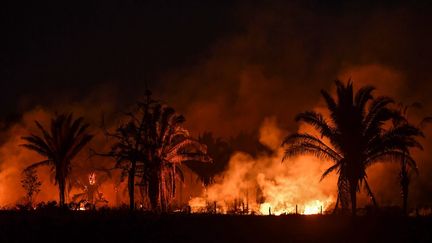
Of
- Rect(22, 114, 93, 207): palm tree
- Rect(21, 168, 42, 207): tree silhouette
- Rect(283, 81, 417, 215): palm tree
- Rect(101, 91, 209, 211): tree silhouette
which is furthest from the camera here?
Rect(21, 168, 42, 207): tree silhouette

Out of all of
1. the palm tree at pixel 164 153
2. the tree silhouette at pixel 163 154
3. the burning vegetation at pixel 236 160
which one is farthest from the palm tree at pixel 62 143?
the palm tree at pixel 164 153

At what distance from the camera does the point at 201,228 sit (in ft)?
84.9

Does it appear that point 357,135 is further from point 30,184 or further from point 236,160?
point 30,184

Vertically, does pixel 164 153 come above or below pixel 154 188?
above

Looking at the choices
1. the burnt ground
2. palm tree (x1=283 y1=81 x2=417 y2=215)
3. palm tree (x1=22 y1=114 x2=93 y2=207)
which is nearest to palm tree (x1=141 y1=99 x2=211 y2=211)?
palm tree (x1=22 y1=114 x2=93 y2=207)

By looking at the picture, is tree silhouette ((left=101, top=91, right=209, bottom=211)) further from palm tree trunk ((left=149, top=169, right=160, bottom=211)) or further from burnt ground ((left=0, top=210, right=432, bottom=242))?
burnt ground ((left=0, top=210, right=432, bottom=242))

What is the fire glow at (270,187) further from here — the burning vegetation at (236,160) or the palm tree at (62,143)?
the palm tree at (62,143)

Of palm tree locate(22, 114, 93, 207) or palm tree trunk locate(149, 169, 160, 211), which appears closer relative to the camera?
palm tree trunk locate(149, 169, 160, 211)

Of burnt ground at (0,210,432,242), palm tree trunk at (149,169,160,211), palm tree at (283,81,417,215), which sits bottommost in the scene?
burnt ground at (0,210,432,242)

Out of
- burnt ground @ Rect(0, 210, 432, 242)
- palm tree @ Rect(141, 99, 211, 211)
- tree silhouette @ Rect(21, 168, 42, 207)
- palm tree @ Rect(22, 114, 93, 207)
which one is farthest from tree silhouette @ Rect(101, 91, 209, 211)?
burnt ground @ Rect(0, 210, 432, 242)

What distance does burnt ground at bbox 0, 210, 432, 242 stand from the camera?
24797 millimetres

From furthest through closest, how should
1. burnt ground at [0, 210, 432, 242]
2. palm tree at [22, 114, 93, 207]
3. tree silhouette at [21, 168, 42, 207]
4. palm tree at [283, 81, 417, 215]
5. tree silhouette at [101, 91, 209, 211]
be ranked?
tree silhouette at [21, 168, 42, 207], palm tree at [22, 114, 93, 207], tree silhouette at [101, 91, 209, 211], palm tree at [283, 81, 417, 215], burnt ground at [0, 210, 432, 242]

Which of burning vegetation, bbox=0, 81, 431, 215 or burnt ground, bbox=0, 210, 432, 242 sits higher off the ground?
burning vegetation, bbox=0, 81, 431, 215

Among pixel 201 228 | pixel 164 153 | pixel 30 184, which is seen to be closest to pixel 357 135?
pixel 201 228
